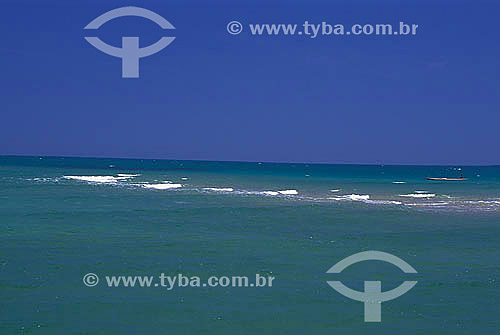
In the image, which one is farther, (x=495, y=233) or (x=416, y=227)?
(x=416, y=227)

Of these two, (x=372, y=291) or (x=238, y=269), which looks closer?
(x=372, y=291)

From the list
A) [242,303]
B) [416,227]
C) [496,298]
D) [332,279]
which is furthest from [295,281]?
[416,227]

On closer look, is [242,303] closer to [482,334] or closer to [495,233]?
[482,334]

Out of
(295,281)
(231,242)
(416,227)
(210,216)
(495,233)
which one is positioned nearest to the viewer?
(295,281)

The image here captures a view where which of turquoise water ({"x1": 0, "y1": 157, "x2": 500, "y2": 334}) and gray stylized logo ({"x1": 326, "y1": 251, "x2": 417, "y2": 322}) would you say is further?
gray stylized logo ({"x1": 326, "y1": 251, "x2": 417, "y2": 322})

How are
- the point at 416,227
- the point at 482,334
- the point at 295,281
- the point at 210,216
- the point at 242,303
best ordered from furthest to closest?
the point at 210,216 → the point at 416,227 → the point at 295,281 → the point at 242,303 → the point at 482,334

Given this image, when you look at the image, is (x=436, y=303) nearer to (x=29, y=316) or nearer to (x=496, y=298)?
(x=496, y=298)

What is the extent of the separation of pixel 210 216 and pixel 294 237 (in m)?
8.01

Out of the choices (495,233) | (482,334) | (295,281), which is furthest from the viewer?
(495,233)

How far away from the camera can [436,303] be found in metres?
12.9

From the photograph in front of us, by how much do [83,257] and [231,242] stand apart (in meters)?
5.87

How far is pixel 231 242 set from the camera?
20922 mm

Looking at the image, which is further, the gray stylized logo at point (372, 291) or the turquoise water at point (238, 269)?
the gray stylized logo at point (372, 291)

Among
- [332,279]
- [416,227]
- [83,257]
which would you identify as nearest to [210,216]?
[416,227]
